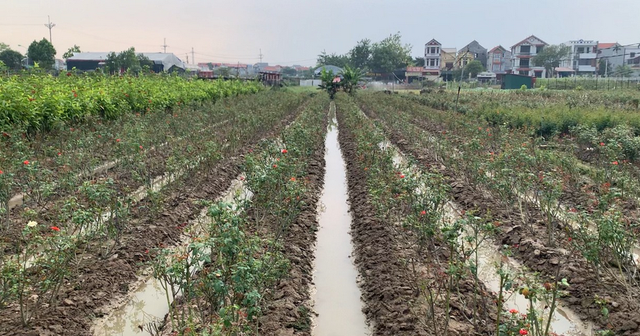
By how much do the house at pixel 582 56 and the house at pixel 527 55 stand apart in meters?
4.52

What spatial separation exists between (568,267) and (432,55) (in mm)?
85123

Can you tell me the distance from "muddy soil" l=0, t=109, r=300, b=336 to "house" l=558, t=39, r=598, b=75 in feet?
288

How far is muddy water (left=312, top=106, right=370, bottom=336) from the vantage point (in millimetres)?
4676

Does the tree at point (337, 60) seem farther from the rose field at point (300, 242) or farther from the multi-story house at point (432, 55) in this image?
the rose field at point (300, 242)

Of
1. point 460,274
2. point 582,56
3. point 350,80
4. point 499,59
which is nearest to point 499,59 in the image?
point 499,59

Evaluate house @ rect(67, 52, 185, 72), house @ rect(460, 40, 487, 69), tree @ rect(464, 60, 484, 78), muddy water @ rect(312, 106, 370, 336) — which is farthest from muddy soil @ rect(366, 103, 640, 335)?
house @ rect(460, 40, 487, 69)

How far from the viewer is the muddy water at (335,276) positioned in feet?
15.3

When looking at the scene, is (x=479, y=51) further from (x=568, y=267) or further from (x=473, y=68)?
(x=568, y=267)

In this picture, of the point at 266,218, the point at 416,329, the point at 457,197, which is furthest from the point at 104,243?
the point at 457,197

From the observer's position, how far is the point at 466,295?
4832mm

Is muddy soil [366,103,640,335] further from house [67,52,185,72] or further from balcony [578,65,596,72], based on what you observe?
balcony [578,65,596,72]

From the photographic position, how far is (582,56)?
8381cm

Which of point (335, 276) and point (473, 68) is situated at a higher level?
point (473, 68)

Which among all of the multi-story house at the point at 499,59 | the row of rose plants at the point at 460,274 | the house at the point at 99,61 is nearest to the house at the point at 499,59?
the multi-story house at the point at 499,59
